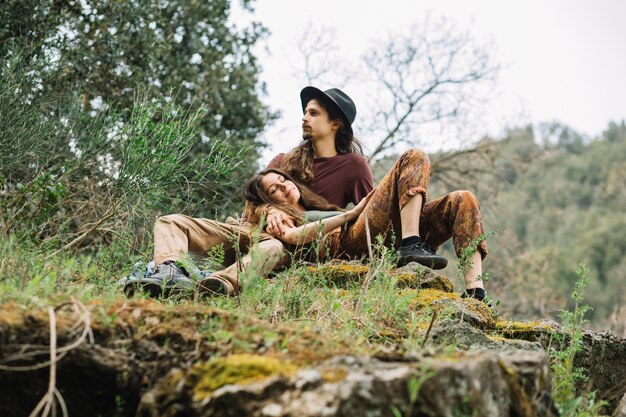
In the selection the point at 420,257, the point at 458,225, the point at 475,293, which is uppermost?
the point at 458,225

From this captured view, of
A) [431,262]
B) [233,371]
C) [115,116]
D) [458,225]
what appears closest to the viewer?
[233,371]

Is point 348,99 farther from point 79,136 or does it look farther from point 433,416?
point 433,416

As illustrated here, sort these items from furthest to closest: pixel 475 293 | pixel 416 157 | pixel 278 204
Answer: pixel 278 204 < pixel 416 157 < pixel 475 293

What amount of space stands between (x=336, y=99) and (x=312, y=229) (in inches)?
78.4

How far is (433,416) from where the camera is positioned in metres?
2.10

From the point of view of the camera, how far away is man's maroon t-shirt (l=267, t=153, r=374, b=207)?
647cm

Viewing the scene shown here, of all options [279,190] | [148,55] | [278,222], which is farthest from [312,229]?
[148,55]

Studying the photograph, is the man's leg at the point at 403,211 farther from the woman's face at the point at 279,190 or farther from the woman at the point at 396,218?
the woman's face at the point at 279,190

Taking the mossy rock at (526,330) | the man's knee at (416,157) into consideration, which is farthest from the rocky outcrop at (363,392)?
the man's knee at (416,157)

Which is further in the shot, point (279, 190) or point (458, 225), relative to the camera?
point (279, 190)

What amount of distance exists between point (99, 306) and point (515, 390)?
145cm

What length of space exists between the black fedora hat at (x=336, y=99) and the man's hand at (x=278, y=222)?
5.32ft

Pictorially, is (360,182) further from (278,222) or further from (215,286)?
(215,286)

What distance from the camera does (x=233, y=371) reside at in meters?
2.35
